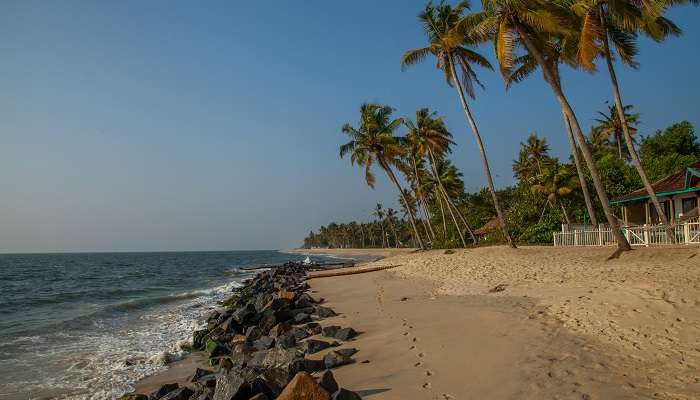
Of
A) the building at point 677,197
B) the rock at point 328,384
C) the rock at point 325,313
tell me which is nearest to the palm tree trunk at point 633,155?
the building at point 677,197

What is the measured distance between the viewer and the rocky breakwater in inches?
207

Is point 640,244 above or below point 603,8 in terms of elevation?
below

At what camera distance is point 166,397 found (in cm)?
616

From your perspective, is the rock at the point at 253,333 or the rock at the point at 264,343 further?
the rock at the point at 253,333

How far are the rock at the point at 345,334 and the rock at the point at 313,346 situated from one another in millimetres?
551

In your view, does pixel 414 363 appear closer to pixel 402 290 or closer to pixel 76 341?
pixel 402 290

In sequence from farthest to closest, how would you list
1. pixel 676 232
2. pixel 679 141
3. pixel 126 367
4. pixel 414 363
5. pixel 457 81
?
pixel 679 141
pixel 457 81
pixel 676 232
pixel 126 367
pixel 414 363

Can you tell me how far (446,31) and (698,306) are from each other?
1973cm

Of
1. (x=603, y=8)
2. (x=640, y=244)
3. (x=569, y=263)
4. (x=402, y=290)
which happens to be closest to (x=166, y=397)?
(x=402, y=290)

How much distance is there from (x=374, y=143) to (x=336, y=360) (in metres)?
27.6

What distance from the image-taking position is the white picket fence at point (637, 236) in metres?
16.1

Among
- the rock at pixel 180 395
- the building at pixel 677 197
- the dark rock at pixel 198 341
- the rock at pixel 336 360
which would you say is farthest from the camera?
the building at pixel 677 197

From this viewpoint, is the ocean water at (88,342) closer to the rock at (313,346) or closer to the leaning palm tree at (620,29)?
the rock at (313,346)

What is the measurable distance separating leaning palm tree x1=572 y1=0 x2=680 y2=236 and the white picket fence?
0.59 m
